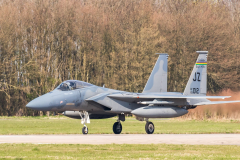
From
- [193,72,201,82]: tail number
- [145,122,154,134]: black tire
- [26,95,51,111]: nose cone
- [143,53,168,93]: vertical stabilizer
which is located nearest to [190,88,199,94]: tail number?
[193,72,201,82]: tail number

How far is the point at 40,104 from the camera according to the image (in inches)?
754

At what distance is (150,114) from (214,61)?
27365mm

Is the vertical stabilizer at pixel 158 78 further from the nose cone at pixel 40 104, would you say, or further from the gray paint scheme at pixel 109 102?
the nose cone at pixel 40 104

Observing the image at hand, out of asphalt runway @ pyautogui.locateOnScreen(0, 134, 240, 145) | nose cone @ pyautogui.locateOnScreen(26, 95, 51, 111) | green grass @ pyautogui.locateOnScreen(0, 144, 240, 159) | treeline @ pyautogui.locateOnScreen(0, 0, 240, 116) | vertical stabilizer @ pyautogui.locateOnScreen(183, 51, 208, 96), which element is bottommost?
asphalt runway @ pyautogui.locateOnScreen(0, 134, 240, 145)

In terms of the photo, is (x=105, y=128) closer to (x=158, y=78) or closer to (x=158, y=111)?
(x=158, y=78)

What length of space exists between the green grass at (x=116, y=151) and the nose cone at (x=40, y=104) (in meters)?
4.93

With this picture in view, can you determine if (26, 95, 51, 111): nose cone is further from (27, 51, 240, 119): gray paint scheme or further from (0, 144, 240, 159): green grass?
(0, 144, 240, 159): green grass

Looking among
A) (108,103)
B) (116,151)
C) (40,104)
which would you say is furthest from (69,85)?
(116,151)

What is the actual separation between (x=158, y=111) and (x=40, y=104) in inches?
226

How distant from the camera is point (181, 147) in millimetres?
13648

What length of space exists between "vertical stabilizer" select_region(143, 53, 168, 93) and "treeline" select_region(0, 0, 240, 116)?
19.5 m

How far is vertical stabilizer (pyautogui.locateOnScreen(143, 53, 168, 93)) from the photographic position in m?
24.8

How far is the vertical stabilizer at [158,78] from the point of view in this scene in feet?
81.2

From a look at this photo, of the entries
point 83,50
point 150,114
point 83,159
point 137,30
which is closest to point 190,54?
point 137,30
